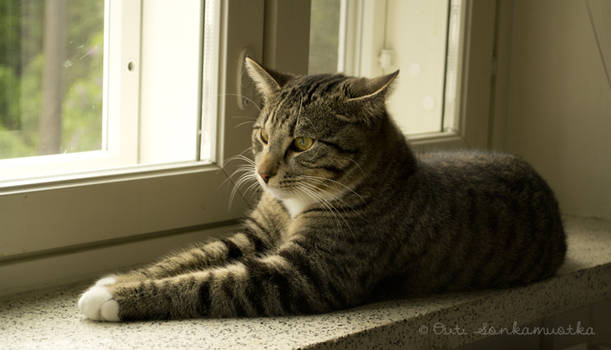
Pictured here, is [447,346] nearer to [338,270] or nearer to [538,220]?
[338,270]

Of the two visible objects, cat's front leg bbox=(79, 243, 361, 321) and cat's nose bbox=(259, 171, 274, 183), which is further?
cat's nose bbox=(259, 171, 274, 183)

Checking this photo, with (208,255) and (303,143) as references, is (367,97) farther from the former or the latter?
(208,255)

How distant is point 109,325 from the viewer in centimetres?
127

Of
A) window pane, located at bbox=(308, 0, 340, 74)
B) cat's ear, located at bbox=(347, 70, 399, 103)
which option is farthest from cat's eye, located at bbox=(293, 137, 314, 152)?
window pane, located at bbox=(308, 0, 340, 74)

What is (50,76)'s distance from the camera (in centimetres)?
145

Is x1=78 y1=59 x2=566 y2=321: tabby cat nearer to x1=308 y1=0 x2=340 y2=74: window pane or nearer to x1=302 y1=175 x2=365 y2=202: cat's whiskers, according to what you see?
x1=302 y1=175 x2=365 y2=202: cat's whiskers

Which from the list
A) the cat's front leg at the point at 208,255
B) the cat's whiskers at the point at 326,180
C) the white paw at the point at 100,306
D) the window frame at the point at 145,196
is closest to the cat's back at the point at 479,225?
the cat's whiskers at the point at 326,180

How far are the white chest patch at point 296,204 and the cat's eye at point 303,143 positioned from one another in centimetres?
11

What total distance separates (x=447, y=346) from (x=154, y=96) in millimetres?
777

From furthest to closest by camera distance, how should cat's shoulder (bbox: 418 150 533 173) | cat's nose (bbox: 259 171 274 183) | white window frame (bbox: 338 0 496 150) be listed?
white window frame (bbox: 338 0 496 150), cat's shoulder (bbox: 418 150 533 173), cat's nose (bbox: 259 171 274 183)

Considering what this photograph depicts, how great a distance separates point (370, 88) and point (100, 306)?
604 mm

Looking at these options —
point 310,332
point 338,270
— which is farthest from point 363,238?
point 310,332

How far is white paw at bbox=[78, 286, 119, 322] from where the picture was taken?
1.27 m

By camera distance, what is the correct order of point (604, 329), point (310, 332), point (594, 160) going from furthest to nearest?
point (594, 160), point (604, 329), point (310, 332)
